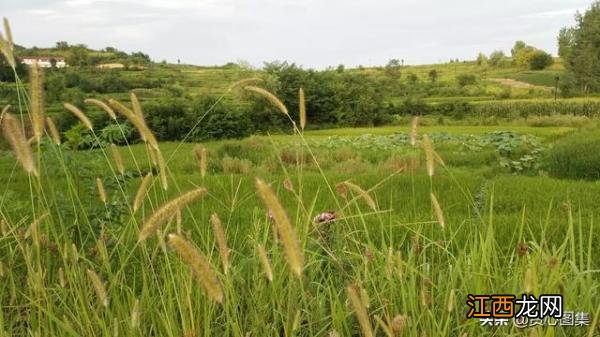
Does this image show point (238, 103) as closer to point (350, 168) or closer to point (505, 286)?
point (350, 168)

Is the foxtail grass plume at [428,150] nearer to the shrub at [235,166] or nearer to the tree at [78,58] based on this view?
the shrub at [235,166]

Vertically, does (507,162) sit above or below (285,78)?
below

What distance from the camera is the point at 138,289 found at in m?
2.74

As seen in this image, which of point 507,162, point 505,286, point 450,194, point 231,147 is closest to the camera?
point 505,286

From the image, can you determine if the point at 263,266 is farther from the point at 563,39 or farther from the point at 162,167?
the point at 563,39

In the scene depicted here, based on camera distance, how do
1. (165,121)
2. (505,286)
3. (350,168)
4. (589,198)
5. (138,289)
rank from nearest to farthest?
(505,286) < (138,289) < (589,198) < (350,168) < (165,121)

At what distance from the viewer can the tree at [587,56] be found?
1797 inches

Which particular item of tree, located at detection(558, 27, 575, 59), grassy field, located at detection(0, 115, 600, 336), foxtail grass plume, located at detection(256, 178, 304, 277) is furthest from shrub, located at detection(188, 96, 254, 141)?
tree, located at detection(558, 27, 575, 59)

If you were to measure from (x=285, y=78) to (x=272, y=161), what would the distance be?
721 inches

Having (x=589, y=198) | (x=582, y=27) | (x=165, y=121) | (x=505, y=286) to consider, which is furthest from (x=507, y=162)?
(x=582, y=27)

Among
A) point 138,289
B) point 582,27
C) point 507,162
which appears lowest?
point 507,162

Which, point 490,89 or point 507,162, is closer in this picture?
point 507,162

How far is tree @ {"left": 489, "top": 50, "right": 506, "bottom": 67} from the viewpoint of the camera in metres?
68.4

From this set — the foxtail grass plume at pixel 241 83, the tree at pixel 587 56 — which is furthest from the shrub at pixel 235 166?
the tree at pixel 587 56
